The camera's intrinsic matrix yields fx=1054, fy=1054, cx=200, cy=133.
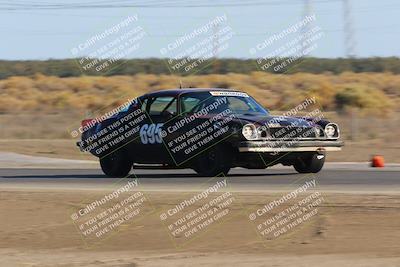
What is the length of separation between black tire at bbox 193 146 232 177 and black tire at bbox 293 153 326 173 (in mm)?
1480

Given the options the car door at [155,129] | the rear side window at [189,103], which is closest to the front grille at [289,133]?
the rear side window at [189,103]

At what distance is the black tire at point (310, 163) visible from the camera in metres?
18.6

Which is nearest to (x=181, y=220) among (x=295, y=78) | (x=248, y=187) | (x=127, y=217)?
(x=127, y=217)

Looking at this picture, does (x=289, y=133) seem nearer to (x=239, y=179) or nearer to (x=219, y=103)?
(x=239, y=179)

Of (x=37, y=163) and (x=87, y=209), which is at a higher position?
(x=87, y=209)

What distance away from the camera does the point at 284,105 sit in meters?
52.5

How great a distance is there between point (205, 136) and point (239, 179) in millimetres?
1075

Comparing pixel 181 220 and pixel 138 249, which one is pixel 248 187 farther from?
pixel 138 249

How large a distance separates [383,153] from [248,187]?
11002 mm

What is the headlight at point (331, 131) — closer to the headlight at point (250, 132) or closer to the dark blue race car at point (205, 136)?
the dark blue race car at point (205, 136)

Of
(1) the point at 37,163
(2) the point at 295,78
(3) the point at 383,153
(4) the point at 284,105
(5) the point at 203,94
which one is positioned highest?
(5) the point at 203,94

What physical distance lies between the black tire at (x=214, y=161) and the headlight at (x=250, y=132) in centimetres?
51

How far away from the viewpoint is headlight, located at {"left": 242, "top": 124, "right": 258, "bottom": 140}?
56.9 ft

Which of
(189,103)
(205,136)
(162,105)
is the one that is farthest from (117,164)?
(205,136)
